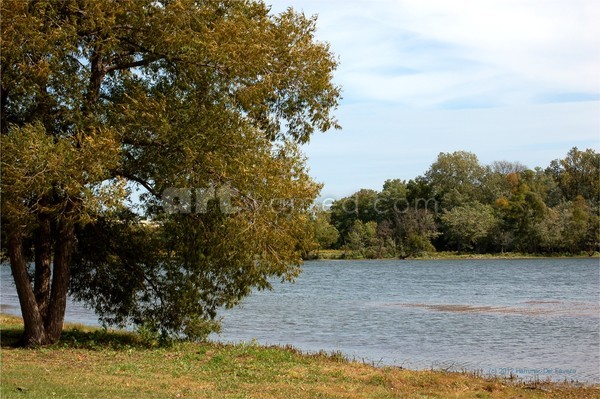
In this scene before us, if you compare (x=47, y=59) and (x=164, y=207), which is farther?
(x=164, y=207)

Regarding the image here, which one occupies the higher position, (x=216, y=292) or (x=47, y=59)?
(x=47, y=59)

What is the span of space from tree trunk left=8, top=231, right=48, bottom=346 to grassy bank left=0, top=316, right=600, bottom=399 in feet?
1.43

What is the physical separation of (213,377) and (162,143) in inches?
214

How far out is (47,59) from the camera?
1519 cm

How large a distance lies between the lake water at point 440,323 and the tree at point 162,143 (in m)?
5.65

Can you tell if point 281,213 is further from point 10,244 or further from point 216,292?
point 10,244

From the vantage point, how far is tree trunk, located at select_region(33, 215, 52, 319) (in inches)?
709

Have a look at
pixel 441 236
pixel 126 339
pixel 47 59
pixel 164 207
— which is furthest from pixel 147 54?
pixel 441 236

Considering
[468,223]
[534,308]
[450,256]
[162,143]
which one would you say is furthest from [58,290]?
[450,256]

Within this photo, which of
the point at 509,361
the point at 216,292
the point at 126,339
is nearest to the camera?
the point at 216,292

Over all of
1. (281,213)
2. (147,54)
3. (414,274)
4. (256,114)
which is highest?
(147,54)

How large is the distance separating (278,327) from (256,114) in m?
13.9

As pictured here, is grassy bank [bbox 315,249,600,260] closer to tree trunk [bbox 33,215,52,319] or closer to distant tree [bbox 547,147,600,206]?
distant tree [bbox 547,147,600,206]

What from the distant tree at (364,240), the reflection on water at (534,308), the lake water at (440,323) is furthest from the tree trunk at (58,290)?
the distant tree at (364,240)
